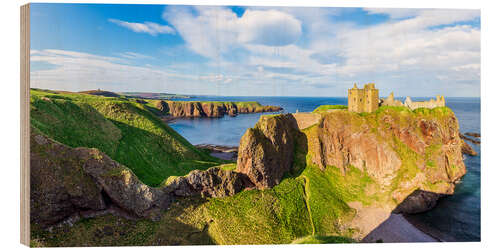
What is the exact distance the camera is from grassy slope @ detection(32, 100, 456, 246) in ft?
36.5

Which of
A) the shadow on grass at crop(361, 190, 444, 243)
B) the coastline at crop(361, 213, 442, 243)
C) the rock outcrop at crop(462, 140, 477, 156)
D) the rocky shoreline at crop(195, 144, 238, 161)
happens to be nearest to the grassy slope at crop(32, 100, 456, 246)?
the shadow on grass at crop(361, 190, 444, 243)

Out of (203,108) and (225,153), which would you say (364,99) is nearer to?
(225,153)

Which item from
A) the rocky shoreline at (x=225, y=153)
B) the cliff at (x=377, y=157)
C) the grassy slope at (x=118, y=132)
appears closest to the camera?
the grassy slope at (x=118, y=132)

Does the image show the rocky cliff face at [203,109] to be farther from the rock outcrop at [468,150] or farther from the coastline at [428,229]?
the coastline at [428,229]

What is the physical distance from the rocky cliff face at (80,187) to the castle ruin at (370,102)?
16.6m

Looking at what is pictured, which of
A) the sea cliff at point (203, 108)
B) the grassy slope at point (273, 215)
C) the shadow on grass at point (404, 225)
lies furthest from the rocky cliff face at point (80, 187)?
the sea cliff at point (203, 108)

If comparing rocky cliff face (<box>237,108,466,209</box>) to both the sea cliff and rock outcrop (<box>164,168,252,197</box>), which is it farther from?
the sea cliff

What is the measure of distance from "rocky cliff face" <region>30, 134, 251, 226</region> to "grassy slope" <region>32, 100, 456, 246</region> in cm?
76

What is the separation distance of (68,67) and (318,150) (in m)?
19.8

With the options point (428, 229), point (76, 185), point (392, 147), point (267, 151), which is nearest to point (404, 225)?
point (428, 229)

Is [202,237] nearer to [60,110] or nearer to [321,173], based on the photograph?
[321,173]

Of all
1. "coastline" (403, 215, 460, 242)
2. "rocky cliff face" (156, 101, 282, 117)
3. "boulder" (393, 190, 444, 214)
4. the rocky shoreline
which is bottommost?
"coastline" (403, 215, 460, 242)

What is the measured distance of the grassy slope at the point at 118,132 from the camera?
1423cm

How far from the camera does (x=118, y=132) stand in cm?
1944
